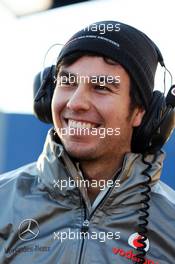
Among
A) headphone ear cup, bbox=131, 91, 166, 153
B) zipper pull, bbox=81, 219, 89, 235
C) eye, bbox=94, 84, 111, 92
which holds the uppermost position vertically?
eye, bbox=94, 84, 111, 92

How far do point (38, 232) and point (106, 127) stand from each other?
415 mm

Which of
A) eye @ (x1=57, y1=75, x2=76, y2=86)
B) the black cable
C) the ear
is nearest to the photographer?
the black cable

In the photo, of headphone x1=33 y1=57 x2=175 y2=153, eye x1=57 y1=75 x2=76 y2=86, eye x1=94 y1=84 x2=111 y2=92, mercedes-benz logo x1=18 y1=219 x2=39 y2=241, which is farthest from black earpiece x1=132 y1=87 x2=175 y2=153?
mercedes-benz logo x1=18 y1=219 x2=39 y2=241

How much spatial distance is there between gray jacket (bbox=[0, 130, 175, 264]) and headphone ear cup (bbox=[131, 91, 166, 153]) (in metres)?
0.06

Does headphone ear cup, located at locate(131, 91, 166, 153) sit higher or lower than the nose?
lower

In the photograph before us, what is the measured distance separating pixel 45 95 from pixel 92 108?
244 mm

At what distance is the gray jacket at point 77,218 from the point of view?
1.68m

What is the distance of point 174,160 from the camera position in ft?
9.43

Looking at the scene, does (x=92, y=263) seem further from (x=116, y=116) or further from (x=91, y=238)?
(x=116, y=116)

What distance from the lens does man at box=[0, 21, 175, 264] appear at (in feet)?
5.57

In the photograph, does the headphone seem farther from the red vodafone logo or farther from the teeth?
the red vodafone logo

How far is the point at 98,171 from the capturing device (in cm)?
185

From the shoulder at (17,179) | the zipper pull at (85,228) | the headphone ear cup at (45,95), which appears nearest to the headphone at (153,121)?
the headphone ear cup at (45,95)

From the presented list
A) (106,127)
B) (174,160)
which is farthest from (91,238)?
(174,160)
